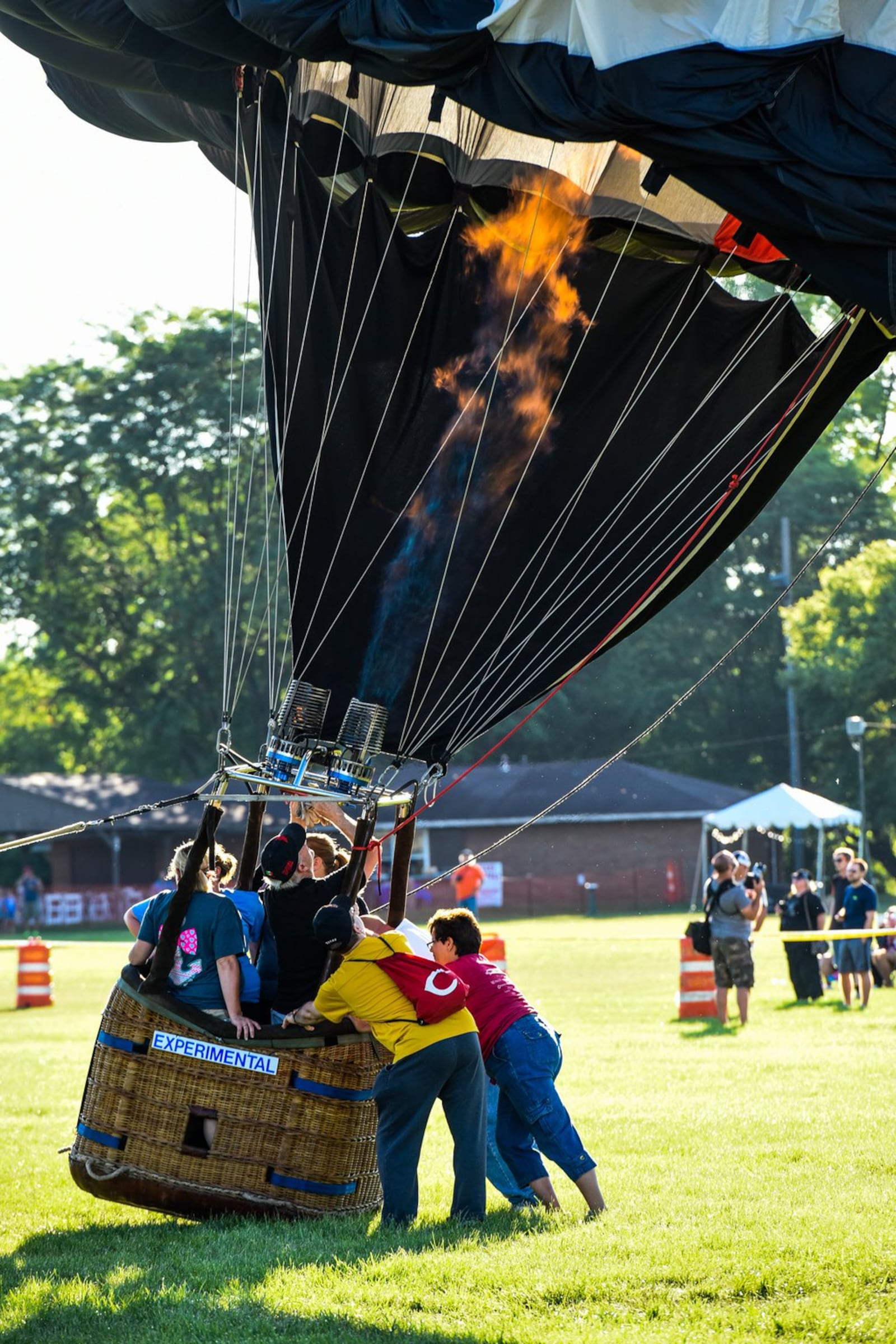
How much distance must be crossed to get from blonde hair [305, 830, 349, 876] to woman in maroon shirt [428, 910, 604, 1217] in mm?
1128

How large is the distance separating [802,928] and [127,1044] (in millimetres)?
13491

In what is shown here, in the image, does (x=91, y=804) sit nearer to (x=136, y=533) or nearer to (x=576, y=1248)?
(x=136, y=533)

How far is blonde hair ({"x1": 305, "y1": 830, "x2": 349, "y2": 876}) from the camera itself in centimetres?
893

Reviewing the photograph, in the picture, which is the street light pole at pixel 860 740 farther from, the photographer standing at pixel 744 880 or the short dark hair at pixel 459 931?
the short dark hair at pixel 459 931

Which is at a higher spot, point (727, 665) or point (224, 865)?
point (727, 665)

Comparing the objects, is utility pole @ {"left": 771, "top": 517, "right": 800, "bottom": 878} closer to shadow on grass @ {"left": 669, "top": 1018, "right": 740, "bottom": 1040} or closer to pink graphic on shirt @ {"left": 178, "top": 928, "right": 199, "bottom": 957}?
shadow on grass @ {"left": 669, "top": 1018, "right": 740, "bottom": 1040}

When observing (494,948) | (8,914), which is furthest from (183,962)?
(8,914)

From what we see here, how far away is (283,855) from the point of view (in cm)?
802

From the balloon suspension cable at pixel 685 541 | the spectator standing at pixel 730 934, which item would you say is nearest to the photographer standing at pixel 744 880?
the spectator standing at pixel 730 934

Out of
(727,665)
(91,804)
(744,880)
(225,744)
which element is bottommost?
(744,880)

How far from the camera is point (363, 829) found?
26.5 feet

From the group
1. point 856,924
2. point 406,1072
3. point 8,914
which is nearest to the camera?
point 406,1072

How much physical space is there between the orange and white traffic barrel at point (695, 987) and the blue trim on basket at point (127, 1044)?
10.3 metres

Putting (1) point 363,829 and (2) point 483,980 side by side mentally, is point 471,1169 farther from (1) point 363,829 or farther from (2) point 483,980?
(1) point 363,829
